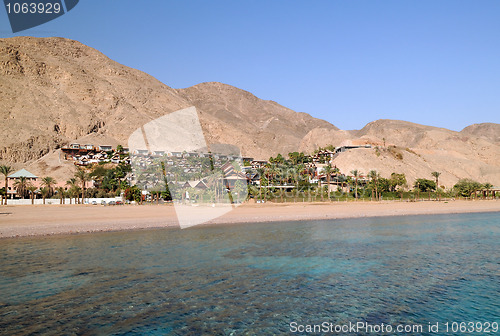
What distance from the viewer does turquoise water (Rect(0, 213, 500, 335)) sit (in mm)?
10750

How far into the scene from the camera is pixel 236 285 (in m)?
14.3

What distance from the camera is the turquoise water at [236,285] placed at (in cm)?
1075

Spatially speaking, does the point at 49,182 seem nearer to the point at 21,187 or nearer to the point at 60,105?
the point at 21,187

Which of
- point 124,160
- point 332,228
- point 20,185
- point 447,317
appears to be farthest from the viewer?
point 124,160

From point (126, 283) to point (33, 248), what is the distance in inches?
464

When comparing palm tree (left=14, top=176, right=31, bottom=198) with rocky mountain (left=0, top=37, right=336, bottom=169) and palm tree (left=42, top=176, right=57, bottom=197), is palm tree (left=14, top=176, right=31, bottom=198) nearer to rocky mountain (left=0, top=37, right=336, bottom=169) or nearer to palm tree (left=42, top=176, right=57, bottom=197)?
palm tree (left=42, top=176, right=57, bottom=197)

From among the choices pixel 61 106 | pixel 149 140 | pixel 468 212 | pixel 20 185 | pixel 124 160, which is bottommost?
pixel 468 212

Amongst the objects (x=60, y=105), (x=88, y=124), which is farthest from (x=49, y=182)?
(x=60, y=105)

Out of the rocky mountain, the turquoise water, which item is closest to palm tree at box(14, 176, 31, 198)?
the rocky mountain

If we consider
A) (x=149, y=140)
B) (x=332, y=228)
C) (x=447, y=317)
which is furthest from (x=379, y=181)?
(x=149, y=140)

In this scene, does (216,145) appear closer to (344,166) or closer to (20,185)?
(344,166)

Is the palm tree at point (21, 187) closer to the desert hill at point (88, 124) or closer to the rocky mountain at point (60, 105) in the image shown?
the desert hill at point (88, 124)

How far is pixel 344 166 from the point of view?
126 meters

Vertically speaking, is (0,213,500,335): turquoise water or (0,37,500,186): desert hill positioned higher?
(0,37,500,186): desert hill
